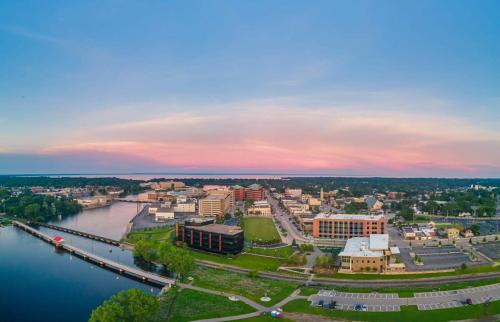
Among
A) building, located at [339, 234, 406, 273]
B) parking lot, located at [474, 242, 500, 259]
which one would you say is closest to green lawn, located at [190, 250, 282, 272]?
building, located at [339, 234, 406, 273]

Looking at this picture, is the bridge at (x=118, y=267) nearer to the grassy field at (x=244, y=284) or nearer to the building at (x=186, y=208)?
the grassy field at (x=244, y=284)

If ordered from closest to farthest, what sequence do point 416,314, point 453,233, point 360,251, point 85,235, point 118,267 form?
1. point 416,314
2. point 360,251
3. point 118,267
4. point 453,233
5. point 85,235

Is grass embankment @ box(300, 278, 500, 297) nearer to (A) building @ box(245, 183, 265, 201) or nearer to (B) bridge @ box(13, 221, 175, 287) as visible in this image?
(B) bridge @ box(13, 221, 175, 287)

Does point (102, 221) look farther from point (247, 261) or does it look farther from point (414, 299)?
point (414, 299)

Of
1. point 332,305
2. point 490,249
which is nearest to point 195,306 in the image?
point 332,305

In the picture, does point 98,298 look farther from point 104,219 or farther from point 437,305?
point 104,219

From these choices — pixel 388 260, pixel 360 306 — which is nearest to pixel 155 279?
pixel 360 306

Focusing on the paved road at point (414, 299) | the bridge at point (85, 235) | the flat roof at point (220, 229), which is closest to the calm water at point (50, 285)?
the bridge at point (85, 235)
